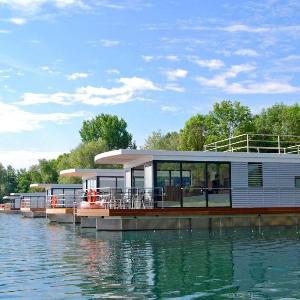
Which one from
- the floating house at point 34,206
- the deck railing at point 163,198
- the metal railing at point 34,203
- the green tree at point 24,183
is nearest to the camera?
the deck railing at point 163,198

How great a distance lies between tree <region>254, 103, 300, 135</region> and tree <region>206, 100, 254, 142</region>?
3.96ft

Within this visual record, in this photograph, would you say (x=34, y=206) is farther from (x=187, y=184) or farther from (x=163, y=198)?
(x=187, y=184)

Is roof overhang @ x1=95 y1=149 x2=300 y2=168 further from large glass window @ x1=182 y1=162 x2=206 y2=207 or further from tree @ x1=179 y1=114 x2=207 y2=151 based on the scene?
tree @ x1=179 y1=114 x2=207 y2=151

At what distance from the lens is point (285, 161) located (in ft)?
93.9

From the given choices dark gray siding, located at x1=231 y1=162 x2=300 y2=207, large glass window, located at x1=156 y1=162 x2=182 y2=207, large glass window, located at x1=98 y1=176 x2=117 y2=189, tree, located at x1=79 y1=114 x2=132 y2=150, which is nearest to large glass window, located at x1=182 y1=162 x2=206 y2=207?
large glass window, located at x1=156 y1=162 x2=182 y2=207

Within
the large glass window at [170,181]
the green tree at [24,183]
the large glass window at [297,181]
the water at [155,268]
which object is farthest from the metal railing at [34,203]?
the green tree at [24,183]

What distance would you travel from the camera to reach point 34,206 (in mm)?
60000

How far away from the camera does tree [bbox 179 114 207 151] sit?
200ft

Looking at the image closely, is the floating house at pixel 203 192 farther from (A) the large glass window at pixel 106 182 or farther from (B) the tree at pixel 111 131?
(B) the tree at pixel 111 131

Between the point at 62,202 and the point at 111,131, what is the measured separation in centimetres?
4870

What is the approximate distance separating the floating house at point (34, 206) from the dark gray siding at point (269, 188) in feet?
105

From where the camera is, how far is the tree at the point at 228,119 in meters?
59.0

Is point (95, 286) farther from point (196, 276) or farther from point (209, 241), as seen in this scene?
point (209, 241)

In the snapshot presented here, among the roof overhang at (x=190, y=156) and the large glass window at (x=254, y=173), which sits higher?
the roof overhang at (x=190, y=156)
